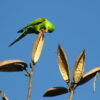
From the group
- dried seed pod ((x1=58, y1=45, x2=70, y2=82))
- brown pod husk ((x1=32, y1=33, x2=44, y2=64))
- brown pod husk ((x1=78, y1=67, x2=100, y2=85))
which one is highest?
brown pod husk ((x1=32, y1=33, x2=44, y2=64))

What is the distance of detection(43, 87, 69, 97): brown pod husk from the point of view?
2205mm

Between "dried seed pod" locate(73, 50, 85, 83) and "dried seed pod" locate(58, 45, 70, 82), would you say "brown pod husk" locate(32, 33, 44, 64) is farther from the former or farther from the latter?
"dried seed pod" locate(73, 50, 85, 83)

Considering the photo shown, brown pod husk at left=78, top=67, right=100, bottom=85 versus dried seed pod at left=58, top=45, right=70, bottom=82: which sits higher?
dried seed pod at left=58, top=45, right=70, bottom=82

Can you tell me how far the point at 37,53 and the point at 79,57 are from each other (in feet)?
1.03

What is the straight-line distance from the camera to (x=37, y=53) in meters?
2.29

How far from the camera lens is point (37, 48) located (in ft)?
7.70

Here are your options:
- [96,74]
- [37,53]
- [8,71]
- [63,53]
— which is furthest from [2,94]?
[96,74]

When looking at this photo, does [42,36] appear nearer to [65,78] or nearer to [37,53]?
[37,53]

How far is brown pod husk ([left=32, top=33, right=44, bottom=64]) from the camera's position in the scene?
225 centimetres

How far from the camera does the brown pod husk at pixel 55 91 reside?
2.21 m

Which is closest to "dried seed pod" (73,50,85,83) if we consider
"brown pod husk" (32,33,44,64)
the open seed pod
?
"brown pod husk" (32,33,44,64)

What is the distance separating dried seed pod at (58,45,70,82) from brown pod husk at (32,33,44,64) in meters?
0.15

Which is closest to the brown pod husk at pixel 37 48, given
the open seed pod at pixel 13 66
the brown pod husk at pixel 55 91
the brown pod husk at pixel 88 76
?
the open seed pod at pixel 13 66

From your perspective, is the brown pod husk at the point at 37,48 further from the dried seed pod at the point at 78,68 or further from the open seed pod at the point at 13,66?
the dried seed pod at the point at 78,68
